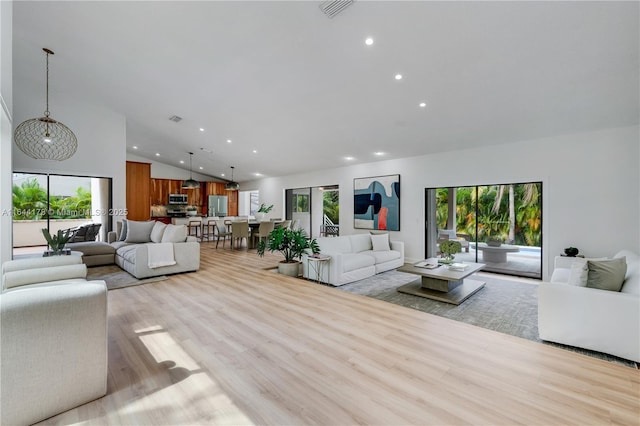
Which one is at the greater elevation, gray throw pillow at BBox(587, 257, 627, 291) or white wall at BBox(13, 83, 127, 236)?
white wall at BBox(13, 83, 127, 236)

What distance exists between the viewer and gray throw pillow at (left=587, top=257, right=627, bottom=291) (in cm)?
257

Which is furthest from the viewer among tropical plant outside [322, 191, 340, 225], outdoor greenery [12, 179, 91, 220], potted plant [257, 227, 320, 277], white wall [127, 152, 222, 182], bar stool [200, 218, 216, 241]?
white wall [127, 152, 222, 182]

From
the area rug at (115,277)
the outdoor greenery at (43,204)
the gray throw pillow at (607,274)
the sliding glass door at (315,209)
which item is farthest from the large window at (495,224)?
the outdoor greenery at (43,204)

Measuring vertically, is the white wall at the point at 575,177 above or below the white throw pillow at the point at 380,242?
above

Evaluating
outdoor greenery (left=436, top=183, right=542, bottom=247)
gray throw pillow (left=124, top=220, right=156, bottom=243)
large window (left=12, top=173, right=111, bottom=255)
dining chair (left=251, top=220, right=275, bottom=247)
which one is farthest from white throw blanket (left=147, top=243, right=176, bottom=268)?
outdoor greenery (left=436, top=183, right=542, bottom=247)

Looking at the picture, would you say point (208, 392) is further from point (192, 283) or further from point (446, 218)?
point (446, 218)

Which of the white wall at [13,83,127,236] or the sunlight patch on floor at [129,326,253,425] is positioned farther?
the white wall at [13,83,127,236]

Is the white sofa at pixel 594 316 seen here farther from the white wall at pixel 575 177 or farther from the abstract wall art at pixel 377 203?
the abstract wall art at pixel 377 203

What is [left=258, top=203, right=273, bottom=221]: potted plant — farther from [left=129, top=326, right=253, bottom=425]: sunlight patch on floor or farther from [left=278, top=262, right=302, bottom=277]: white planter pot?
[left=129, top=326, right=253, bottom=425]: sunlight patch on floor

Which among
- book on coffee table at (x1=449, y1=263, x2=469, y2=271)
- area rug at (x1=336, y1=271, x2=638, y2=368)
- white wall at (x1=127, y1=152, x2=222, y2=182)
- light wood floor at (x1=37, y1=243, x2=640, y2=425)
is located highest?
white wall at (x1=127, y1=152, x2=222, y2=182)

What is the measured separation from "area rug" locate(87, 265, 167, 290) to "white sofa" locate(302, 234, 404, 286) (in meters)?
2.88

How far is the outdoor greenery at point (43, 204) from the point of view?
5473 millimetres

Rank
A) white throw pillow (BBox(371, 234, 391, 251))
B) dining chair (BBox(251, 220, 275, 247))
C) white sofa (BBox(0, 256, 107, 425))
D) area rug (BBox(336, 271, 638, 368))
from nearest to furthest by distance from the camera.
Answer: white sofa (BBox(0, 256, 107, 425)), area rug (BBox(336, 271, 638, 368)), white throw pillow (BBox(371, 234, 391, 251)), dining chair (BBox(251, 220, 275, 247))

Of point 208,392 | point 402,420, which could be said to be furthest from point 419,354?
point 208,392
